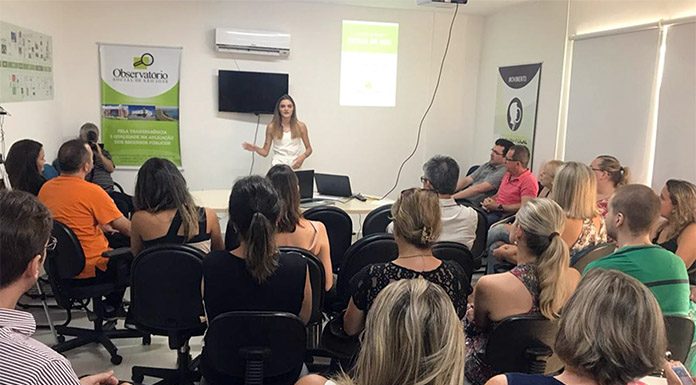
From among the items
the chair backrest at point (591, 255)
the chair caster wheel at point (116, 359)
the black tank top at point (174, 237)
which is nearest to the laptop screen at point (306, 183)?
the black tank top at point (174, 237)

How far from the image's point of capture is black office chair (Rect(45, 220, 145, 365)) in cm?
308

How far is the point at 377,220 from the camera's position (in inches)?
157

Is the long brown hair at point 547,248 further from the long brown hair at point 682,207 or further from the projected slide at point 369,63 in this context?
the projected slide at point 369,63

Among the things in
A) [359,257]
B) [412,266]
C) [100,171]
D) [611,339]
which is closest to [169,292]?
[359,257]

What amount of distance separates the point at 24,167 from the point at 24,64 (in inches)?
65.2

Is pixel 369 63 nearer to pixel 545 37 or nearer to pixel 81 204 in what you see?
pixel 545 37

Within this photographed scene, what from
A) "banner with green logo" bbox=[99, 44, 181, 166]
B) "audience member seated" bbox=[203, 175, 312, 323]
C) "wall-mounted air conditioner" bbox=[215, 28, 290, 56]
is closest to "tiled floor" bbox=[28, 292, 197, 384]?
"audience member seated" bbox=[203, 175, 312, 323]

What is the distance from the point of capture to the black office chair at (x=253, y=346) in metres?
2.04

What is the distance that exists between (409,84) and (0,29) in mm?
4628

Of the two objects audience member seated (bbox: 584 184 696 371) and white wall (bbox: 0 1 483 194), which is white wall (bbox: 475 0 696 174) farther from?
audience member seated (bbox: 584 184 696 371)

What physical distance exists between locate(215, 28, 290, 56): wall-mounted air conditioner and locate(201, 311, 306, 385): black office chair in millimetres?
5012

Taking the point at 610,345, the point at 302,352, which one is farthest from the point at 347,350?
the point at 610,345

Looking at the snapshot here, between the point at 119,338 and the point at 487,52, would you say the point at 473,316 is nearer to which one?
the point at 119,338

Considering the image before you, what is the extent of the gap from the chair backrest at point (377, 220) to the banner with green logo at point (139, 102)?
11.8 feet
